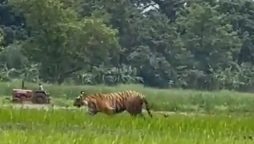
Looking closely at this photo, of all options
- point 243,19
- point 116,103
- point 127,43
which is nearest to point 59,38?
point 127,43

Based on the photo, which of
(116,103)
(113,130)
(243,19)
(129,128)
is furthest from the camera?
(243,19)

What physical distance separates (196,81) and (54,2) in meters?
9.89

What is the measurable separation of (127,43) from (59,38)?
957 centimetres

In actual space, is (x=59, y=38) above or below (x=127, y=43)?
below

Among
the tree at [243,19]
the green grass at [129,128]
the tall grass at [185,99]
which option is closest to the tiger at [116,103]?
the green grass at [129,128]

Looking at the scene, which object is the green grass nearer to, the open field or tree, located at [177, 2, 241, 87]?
the open field

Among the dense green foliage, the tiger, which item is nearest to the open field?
the tiger

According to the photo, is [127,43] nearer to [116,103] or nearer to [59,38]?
[59,38]

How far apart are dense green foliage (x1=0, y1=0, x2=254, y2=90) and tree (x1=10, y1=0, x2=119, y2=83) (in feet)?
0.12

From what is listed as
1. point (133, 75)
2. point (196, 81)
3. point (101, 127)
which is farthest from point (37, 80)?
point (101, 127)

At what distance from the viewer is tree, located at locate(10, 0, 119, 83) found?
30.1 m

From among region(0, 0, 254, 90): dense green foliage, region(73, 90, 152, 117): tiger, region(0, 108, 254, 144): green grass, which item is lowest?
region(0, 108, 254, 144): green grass

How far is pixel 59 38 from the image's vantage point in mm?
30125

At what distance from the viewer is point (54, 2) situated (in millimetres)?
30078
